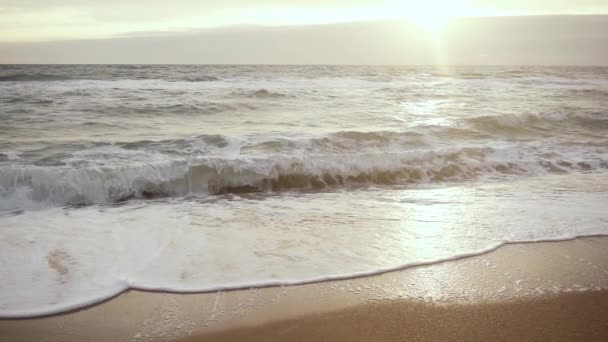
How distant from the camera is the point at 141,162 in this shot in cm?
671

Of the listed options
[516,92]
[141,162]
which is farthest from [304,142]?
[516,92]

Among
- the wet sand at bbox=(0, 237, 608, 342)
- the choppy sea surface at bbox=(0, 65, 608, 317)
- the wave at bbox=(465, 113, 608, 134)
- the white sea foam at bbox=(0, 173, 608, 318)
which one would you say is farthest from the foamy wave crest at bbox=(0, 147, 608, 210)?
the wet sand at bbox=(0, 237, 608, 342)

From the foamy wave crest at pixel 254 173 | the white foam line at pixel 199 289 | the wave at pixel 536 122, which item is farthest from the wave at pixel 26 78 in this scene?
the white foam line at pixel 199 289

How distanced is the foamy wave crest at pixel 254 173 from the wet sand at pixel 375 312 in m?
3.27

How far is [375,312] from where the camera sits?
2.75m

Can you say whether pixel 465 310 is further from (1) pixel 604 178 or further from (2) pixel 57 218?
(1) pixel 604 178

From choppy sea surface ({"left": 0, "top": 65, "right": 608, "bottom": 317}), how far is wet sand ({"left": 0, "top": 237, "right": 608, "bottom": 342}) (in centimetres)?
19

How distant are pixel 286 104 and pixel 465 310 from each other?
12.0 metres

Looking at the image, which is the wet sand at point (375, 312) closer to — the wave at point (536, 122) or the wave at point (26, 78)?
the wave at point (536, 122)

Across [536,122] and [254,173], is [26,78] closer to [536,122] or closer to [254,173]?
[254,173]

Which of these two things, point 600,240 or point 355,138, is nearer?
point 600,240

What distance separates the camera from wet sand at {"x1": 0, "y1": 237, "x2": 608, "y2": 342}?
99.0 inches

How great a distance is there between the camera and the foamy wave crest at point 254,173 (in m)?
5.79

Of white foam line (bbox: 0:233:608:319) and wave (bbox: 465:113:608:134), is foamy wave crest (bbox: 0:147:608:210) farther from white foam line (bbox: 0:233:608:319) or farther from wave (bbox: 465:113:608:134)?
white foam line (bbox: 0:233:608:319)
